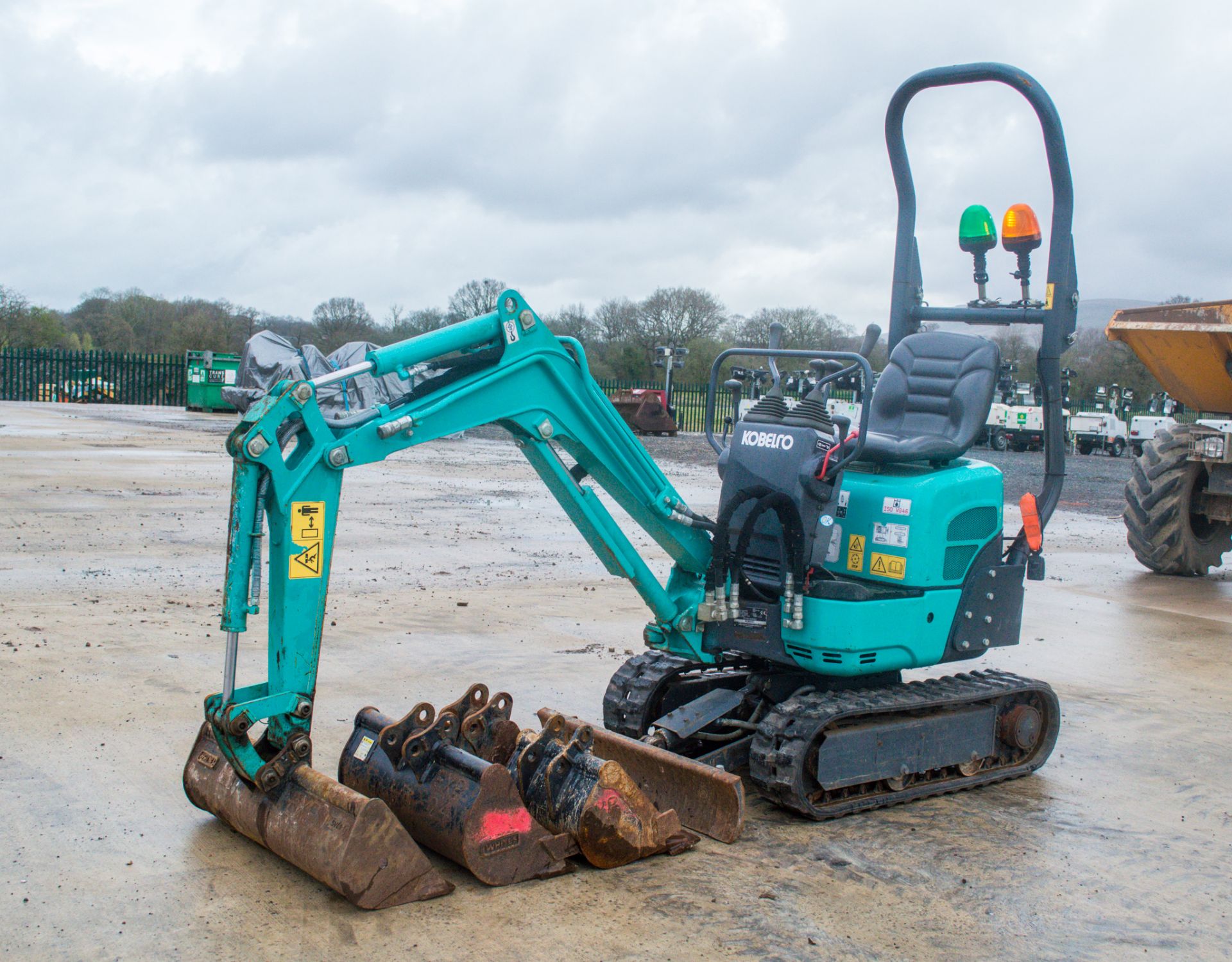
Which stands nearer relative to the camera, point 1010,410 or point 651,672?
point 651,672

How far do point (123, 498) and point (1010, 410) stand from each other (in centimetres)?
2857

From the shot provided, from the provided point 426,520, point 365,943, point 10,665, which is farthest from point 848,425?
point 426,520

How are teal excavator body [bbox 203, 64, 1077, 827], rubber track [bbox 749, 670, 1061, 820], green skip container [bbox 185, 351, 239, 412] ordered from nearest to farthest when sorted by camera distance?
teal excavator body [bbox 203, 64, 1077, 827] → rubber track [bbox 749, 670, 1061, 820] → green skip container [bbox 185, 351, 239, 412]

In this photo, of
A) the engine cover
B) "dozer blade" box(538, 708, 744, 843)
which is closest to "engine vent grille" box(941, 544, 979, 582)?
the engine cover

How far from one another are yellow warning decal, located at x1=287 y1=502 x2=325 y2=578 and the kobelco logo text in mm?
1868

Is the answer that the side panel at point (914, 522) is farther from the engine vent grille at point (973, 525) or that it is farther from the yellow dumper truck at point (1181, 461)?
the yellow dumper truck at point (1181, 461)

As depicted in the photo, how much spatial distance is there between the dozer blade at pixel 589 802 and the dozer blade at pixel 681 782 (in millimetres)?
124

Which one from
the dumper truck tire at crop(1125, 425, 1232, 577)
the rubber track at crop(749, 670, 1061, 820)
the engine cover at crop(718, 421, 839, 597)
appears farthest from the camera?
the dumper truck tire at crop(1125, 425, 1232, 577)

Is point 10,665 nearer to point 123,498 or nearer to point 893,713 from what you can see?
point 893,713

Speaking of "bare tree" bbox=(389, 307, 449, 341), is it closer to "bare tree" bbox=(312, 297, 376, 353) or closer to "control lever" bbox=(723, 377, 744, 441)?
"bare tree" bbox=(312, 297, 376, 353)

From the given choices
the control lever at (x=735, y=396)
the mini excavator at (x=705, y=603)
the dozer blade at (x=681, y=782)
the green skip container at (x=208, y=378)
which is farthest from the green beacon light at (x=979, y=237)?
the green skip container at (x=208, y=378)

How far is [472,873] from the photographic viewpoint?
3990 mm

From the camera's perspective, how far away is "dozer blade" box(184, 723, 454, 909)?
3711mm

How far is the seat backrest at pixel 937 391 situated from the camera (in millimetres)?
5363
